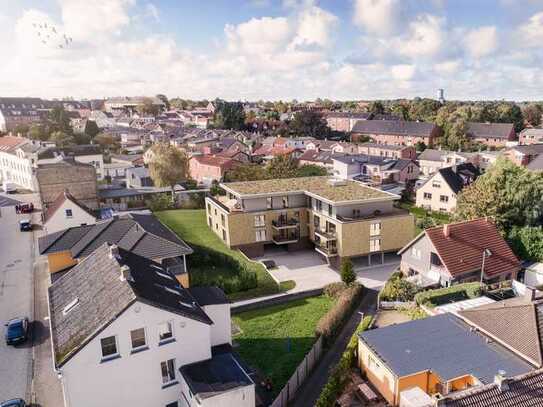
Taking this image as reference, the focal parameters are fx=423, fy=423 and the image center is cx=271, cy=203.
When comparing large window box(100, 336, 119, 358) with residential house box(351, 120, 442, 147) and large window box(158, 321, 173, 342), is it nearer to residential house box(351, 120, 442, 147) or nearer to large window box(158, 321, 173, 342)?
large window box(158, 321, 173, 342)

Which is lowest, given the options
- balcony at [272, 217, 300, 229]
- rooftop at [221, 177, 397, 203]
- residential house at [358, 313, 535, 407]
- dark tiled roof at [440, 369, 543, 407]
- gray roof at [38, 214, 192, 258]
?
residential house at [358, 313, 535, 407]

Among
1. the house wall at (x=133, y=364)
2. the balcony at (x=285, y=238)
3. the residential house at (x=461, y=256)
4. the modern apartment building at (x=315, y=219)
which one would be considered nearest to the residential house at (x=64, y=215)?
the modern apartment building at (x=315, y=219)

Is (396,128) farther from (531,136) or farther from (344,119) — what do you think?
(531,136)

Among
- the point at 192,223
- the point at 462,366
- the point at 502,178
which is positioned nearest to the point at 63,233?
the point at 192,223

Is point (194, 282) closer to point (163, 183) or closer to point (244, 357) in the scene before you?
point (244, 357)

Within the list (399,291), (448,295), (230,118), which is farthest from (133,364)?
(230,118)

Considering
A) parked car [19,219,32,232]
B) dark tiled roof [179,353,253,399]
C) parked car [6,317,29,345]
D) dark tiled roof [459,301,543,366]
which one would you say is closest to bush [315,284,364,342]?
dark tiled roof [459,301,543,366]
